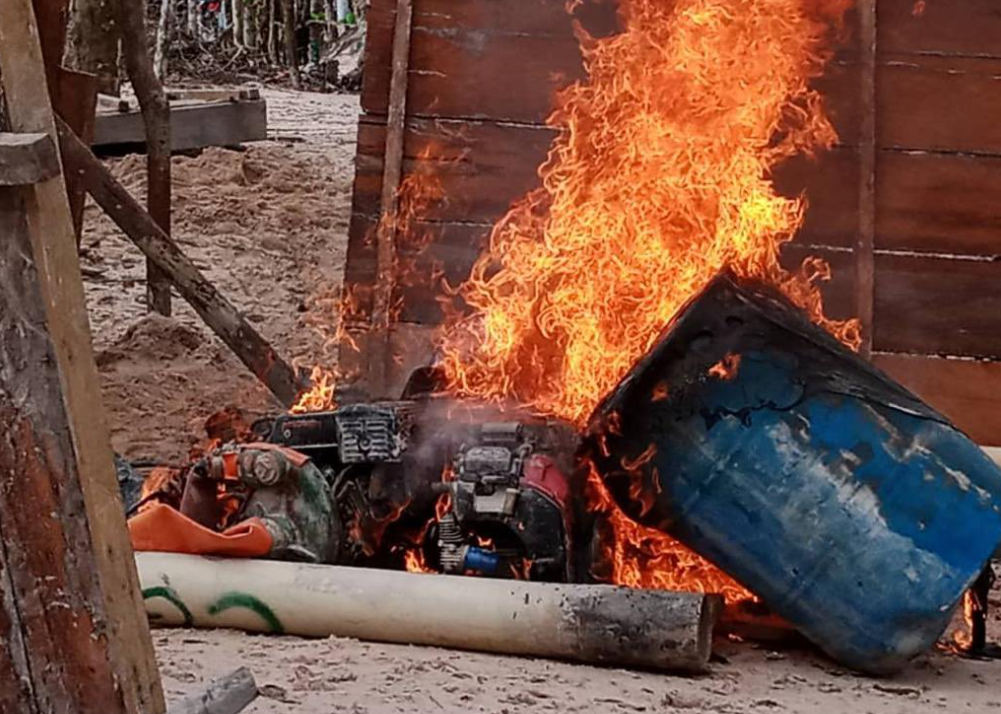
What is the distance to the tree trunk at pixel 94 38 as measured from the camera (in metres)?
7.83

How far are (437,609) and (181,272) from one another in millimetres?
2201

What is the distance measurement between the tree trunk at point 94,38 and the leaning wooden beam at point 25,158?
18.5ft

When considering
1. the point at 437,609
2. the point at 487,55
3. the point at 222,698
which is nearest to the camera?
the point at 222,698

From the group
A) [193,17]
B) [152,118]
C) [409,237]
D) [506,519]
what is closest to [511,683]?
[506,519]

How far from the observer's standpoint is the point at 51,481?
7.95ft

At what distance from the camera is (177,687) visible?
3570 millimetres

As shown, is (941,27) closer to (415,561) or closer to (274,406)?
(415,561)

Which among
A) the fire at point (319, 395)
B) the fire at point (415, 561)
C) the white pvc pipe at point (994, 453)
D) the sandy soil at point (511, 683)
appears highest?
the white pvc pipe at point (994, 453)

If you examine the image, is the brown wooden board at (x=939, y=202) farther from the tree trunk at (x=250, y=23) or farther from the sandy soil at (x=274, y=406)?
the tree trunk at (x=250, y=23)

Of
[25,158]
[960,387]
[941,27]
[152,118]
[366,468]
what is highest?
[941,27]

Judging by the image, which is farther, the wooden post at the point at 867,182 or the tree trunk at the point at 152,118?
the tree trunk at the point at 152,118

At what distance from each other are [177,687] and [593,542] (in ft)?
4.60

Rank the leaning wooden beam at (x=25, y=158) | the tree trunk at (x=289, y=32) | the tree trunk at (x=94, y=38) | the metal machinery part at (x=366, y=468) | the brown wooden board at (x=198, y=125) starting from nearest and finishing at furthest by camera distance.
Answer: the leaning wooden beam at (x=25, y=158), the metal machinery part at (x=366, y=468), the tree trunk at (x=94, y=38), the brown wooden board at (x=198, y=125), the tree trunk at (x=289, y=32)

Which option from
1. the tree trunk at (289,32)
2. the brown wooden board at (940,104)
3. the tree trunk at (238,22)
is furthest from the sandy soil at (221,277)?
the tree trunk at (238,22)
